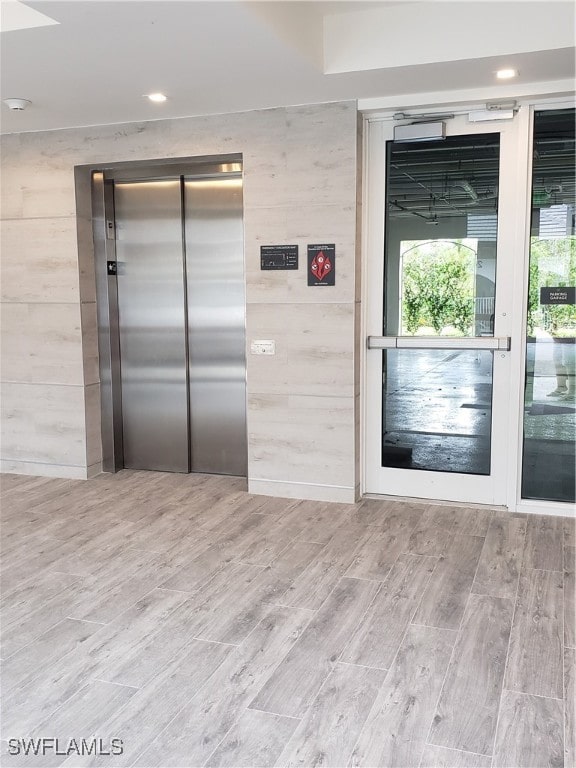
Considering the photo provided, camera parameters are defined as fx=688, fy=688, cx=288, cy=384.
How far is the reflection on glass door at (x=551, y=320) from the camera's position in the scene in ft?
14.7

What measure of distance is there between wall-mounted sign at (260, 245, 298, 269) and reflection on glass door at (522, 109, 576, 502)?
5.31 feet

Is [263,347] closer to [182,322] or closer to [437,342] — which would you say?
[182,322]

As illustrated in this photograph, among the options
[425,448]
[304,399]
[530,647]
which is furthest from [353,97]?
[530,647]

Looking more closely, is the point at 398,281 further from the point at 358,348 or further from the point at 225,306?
the point at 225,306

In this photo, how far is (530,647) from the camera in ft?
9.79

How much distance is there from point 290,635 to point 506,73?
3.42 metres

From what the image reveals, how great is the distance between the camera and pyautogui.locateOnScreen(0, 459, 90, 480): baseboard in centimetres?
572

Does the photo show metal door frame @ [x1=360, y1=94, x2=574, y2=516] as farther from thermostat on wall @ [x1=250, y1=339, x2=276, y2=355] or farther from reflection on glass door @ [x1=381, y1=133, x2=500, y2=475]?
thermostat on wall @ [x1=250, y1=339, x2=276, y2=355]

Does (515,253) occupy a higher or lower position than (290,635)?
higher

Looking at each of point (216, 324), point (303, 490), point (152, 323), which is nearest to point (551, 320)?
point (303, 490)

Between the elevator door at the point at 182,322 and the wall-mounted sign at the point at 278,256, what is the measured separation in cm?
52

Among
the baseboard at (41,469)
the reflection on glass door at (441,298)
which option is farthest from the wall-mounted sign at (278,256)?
the baseboard at (41,469)

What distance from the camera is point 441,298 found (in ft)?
15.9

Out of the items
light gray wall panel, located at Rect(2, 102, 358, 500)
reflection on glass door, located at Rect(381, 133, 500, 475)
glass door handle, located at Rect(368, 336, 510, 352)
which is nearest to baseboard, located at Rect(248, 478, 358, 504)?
light gray wall panel, located at Rect(2, 102, 358, 500)
